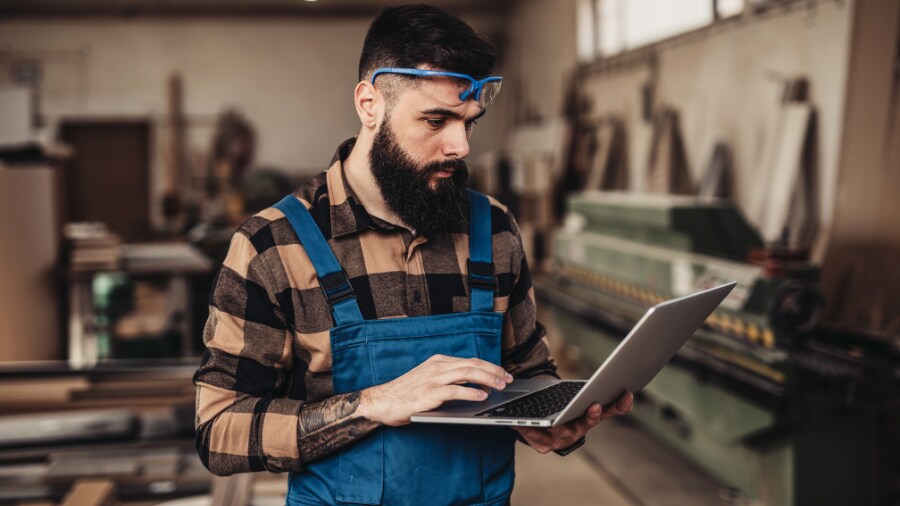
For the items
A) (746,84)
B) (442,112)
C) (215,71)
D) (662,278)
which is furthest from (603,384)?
(215,71)

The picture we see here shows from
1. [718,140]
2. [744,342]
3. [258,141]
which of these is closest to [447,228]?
[744,342]

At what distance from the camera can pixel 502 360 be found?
1.65 meters

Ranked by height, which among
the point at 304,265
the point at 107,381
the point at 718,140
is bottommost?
the point at 107,381

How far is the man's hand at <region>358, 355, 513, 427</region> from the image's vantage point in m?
1.27

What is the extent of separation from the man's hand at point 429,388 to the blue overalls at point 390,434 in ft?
0.24

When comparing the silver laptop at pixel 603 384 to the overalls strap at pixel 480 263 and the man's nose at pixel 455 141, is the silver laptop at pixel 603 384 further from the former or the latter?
the man's nose at pixel 455 141

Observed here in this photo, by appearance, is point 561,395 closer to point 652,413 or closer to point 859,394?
point 859,394

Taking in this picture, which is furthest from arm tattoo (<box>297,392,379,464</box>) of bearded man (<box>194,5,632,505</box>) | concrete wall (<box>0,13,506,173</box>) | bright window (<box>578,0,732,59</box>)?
concrete wall (<box>0,13,506,173</box>)

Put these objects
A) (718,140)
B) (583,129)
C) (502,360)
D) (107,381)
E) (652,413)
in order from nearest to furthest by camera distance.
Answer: (502,360) → (107,381) → (652,413) → (718,140) → (583,129)

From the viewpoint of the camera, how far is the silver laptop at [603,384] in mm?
1247

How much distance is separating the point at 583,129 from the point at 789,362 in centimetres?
551

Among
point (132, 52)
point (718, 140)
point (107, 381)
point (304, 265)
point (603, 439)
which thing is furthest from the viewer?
point (132, 52)

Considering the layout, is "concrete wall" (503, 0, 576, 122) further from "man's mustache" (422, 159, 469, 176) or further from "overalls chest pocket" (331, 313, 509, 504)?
"overalls chest pocket" (331, 313, 509, 504)

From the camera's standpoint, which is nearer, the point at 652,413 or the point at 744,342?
the point at 744,342
